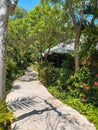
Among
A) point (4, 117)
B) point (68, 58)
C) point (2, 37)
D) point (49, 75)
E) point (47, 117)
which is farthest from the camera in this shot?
point (49, 75)

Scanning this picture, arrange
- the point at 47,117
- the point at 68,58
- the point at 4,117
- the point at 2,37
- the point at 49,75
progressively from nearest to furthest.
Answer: the point at 4,117 → the point at 2,37 → the point at 47,117 → the point at 68,58 → the point at 49,75

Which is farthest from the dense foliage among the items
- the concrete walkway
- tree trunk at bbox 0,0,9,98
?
tree trunk at bbox 0,0,9,98

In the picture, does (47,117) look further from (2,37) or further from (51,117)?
(2,37)

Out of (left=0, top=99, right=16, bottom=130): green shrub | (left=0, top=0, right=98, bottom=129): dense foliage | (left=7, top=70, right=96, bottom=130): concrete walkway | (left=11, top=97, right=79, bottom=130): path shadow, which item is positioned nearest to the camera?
(left=0, top=99, right=16, bottom=130): green shrub

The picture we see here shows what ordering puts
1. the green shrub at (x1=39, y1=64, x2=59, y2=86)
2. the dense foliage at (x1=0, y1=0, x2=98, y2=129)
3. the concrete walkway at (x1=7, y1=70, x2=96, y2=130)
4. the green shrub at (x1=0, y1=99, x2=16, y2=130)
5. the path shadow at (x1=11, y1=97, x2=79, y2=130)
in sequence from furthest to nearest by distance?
the green shrub at (x1=39, y1=64, x2=59, y2=86)
the dense foliage at (x1=0, y1=0, x2=98, y2=129)
the path shadow at (x1=11, y1=97, x2=79, y2=130)
the concrete walkway at (x1=7, y1=70, x2=96, y2=130)
the green shrub at (x1=0, y1=99, x2=16, y2=130)

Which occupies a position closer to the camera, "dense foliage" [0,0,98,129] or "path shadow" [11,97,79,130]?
"path shadow" [11,97,79,130]

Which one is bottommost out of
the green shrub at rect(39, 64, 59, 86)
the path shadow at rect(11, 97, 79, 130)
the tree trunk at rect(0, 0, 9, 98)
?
the path shadow at rect(11, 97, 79, 130)

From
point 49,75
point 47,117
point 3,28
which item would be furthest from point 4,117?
point 49,75

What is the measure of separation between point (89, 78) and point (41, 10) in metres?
9.20

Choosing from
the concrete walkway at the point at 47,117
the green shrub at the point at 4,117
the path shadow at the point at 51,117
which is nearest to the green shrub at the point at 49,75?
the concrete walkway at the point at 47,117

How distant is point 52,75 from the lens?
1719cm

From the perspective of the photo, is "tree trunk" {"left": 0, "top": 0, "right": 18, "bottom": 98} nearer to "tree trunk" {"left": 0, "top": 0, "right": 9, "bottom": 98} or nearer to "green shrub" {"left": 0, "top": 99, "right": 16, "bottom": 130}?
"tree trunk" {"left": 0, "top": 0, "right": 9, "bottom": 98}

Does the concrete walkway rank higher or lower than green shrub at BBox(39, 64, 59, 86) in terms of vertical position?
lower

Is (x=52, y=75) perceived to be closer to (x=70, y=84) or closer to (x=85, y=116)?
(x=70, y=84)
